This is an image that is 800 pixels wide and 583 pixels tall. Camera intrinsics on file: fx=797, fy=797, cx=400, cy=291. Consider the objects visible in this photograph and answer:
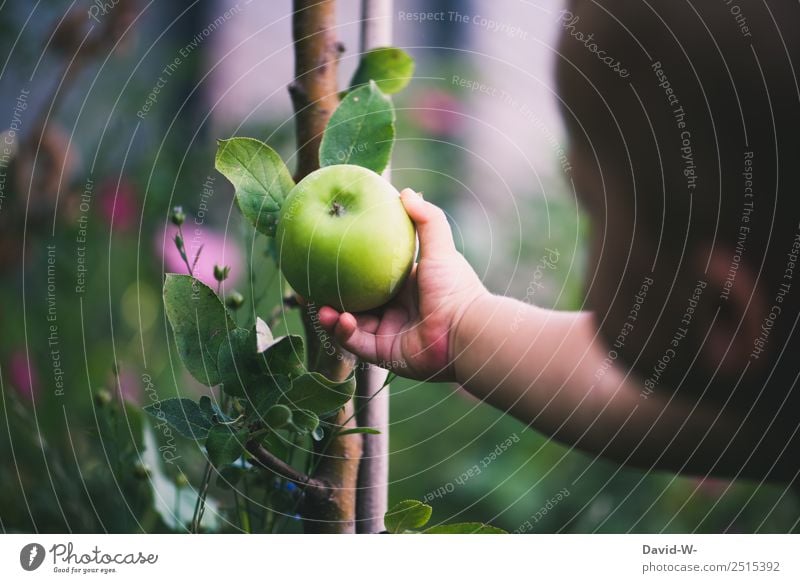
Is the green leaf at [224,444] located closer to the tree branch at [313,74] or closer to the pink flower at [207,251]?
the tree branch at [313,74]

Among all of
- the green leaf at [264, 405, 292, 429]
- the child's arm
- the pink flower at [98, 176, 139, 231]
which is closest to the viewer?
the green leaf at [264, 405, 292, 429]

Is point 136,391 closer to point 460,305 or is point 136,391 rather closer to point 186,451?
point 186,451

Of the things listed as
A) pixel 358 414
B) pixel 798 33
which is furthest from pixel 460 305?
pixel 798 33

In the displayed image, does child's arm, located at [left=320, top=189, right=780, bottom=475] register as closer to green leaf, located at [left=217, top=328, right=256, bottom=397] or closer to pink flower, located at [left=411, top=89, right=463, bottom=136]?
green leaf, located at [left=217, top=328, right=256, bottom=397]

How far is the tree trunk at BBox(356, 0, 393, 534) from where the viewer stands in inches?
16.8

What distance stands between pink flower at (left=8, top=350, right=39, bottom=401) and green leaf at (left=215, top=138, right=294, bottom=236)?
0.37 meters

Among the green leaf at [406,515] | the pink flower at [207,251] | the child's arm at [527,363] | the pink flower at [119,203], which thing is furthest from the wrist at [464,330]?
the pink flower at [119,203]

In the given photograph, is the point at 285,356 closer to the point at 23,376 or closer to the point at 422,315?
the point at 422,315

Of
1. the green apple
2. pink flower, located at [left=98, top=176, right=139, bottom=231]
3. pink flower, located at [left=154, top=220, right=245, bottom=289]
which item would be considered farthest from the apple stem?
pink flower, located at [left=98, top=176, right=139, bottom=231]

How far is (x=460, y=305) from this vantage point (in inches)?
17.9

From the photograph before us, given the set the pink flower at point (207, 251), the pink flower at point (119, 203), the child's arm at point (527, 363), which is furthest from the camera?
the pink flower at point (119, 203)

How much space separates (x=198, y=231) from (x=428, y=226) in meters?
0.29

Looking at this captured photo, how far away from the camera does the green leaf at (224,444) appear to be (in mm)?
336

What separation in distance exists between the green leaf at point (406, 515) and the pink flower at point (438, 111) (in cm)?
34
